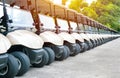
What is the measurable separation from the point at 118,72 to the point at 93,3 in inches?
2890

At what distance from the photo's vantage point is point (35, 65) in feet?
26.3

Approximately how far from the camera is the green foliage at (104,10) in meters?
70.7

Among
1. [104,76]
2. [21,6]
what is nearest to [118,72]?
[104,76]

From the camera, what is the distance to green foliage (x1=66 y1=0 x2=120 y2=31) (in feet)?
232

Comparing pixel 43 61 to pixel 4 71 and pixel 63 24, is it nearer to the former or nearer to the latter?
pixel 4 71

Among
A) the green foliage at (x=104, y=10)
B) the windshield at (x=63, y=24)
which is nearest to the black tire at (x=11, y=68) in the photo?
the windshield at (x=63, y=24)

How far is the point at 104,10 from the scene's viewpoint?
8050 cm

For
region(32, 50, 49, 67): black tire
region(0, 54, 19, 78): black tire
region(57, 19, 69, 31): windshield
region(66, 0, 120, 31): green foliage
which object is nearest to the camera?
region(0, 54, 19, 78): black tire

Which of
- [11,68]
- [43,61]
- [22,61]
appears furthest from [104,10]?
[11,68]

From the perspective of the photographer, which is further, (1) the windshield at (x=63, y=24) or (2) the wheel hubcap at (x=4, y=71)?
(1) the windshield at (x=63, y=24)

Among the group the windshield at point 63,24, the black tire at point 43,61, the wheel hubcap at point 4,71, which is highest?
the windshield at point 63,24

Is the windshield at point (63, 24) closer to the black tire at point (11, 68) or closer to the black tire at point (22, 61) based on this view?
the black tire at point (22, 61)

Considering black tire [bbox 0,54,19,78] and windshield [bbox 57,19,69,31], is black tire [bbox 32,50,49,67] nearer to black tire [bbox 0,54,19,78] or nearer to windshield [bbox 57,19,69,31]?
black tire [bbox 0,54,19,78]

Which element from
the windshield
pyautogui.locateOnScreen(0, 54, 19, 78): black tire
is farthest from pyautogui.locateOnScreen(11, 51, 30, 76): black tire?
the windshield
